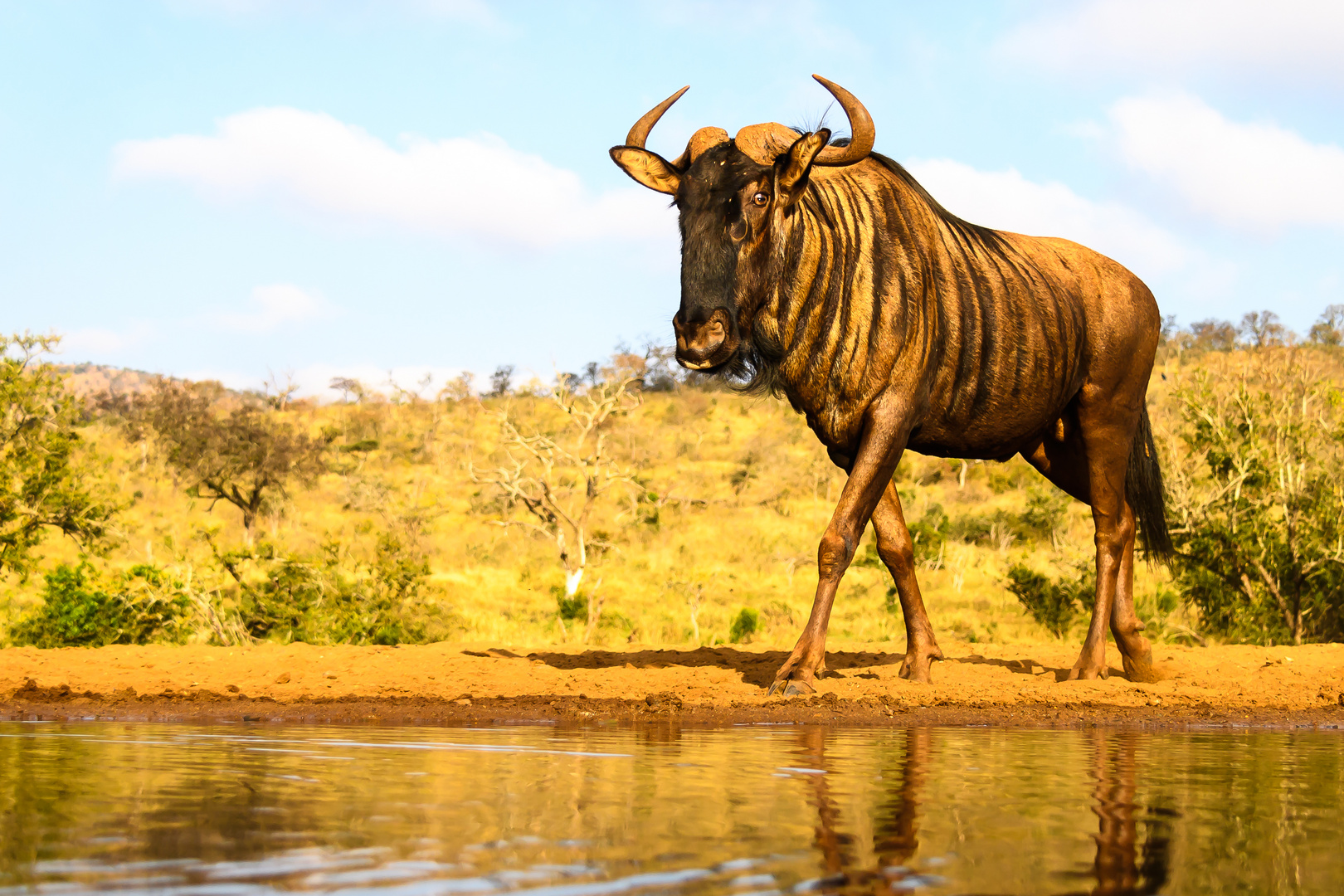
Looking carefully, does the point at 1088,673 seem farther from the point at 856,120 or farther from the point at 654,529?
the point at 654,529

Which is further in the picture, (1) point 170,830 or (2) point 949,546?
(2) point 949,546

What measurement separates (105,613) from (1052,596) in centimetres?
1102

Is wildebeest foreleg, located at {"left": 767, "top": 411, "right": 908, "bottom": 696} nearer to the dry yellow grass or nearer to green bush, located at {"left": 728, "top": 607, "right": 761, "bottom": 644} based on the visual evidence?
the dry yellow grass

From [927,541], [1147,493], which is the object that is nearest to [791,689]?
[1147,493]

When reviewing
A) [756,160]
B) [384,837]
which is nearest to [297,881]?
[384,837]

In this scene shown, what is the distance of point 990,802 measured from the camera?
3717mm

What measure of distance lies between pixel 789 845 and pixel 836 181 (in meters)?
5.91

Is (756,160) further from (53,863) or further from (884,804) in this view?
(53,863)

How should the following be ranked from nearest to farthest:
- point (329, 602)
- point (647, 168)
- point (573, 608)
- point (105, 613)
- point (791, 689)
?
point (791, 689), point (647, 168), point (105, 613), point (329, 602), point (573, 608)

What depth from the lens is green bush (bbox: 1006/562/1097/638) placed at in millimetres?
16828

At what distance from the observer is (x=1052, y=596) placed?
1711 centimetres

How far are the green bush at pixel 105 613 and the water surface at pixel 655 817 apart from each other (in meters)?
8.27

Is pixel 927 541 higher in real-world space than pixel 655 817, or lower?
higher

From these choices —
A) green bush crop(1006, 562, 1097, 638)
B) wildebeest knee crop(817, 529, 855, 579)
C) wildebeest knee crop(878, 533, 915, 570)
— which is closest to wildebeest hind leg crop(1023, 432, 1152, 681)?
wildebeest knee crop(878, 533, 915, 570)
